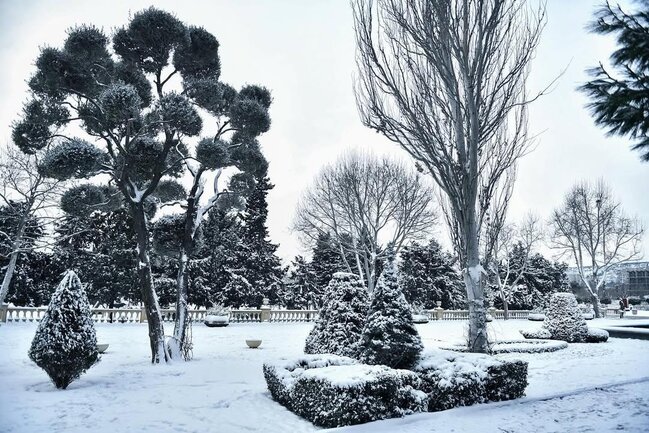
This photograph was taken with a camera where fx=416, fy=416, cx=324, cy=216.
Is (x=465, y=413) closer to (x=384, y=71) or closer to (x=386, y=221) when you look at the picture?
(x=384, y=71)

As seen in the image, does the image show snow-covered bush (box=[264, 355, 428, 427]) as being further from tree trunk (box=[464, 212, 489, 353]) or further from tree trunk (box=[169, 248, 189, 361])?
tree trunk (box=[169, 248, 189, 361])

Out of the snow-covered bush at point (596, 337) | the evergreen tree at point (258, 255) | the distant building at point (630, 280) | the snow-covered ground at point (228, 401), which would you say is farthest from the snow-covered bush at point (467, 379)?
the distant building at point (630, 280)

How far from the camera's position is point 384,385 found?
5969 mm

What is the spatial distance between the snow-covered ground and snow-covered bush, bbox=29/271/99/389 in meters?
0.39

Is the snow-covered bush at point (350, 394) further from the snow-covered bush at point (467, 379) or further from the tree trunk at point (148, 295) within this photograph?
the tree trunk at point (148, 295)

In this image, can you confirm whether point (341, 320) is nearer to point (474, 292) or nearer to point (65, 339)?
point (474, 292)

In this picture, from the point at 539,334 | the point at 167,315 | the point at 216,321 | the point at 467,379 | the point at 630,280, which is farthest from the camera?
the point at 630,280

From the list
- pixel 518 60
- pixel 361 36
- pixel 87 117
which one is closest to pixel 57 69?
pixel 87 117

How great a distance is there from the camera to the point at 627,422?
5.75 metres

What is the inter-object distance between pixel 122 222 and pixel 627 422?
26.7 metres

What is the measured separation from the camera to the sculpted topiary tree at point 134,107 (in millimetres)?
10172

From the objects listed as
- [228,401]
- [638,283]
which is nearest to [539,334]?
[228,401]

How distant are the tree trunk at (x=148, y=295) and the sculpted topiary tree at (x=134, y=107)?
0.08 ft

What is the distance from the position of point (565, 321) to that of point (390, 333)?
46.2 ft
